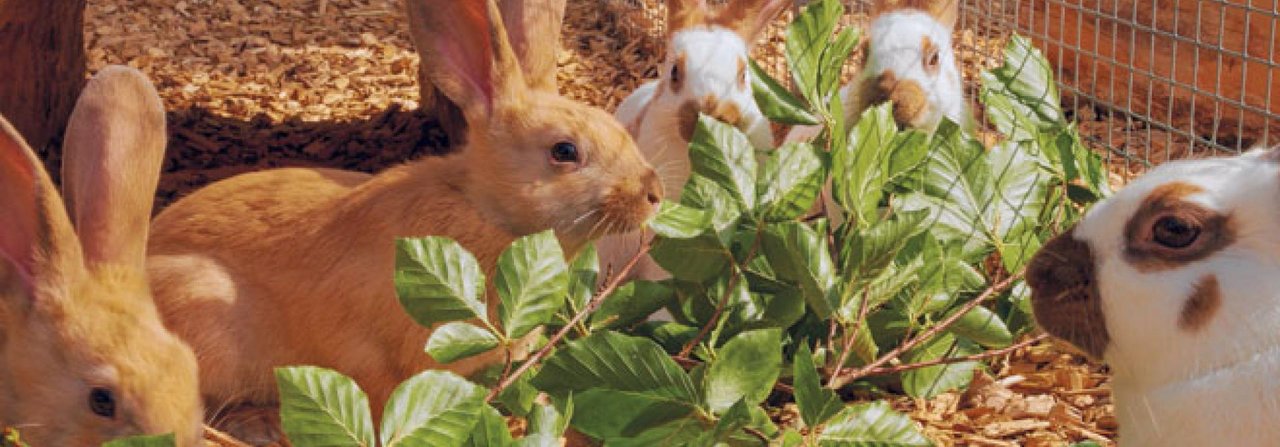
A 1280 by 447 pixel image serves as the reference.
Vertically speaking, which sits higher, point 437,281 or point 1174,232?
point 1174,232

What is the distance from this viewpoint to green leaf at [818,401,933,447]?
267 cm

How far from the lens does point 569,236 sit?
3.15 metres

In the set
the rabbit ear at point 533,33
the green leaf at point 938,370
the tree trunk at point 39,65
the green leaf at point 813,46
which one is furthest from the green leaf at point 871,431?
the tree trunk at point 39,65

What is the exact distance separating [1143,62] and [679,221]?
3345mm

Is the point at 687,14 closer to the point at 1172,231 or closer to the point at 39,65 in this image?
the point at 39,65

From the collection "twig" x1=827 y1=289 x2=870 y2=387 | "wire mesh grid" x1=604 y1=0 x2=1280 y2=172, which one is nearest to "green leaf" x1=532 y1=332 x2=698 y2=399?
"twig" x1=827 y1=289 x2=870 y2=387

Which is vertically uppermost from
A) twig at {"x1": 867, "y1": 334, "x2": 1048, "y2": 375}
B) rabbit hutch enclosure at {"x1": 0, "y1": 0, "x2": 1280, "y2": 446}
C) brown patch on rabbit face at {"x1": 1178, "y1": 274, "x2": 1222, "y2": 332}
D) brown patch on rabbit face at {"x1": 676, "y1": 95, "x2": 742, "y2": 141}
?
brown patch on rabbit face at {"x1": 1178, "y1": 274, "x2": 1222, "y2": 332}

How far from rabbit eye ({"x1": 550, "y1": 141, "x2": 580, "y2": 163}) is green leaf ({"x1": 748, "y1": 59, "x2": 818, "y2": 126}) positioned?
48 cm

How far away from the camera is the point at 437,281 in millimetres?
2562

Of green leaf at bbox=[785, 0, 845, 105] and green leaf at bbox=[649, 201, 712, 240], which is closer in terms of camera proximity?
green leaf at bbox=[649, 201, 712, 240]

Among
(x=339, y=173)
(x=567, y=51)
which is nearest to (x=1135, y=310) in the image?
(x=339, y=173)

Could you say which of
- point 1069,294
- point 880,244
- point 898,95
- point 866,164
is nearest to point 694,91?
point 898,95

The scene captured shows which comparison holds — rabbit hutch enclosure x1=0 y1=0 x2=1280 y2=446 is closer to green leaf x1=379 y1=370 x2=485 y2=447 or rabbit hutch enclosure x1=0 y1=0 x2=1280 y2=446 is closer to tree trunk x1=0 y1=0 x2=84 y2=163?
tree trunk x1=0 y1=0 x2=84 y2=163

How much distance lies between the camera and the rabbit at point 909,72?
13.5ft
